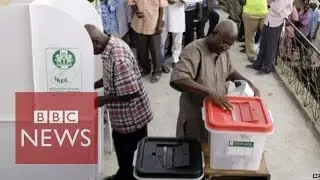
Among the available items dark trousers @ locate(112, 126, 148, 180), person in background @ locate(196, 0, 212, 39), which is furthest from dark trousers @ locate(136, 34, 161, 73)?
dark trousers @ locate(112, 126, 148, 180)

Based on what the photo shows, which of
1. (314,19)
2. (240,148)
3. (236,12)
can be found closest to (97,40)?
(240,148)

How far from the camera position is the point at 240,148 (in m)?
2.43

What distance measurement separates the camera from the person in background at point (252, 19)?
625 centimetres

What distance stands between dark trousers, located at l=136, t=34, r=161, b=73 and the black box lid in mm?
2873

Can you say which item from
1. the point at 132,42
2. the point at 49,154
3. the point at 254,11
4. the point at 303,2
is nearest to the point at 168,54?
the point at 132,42

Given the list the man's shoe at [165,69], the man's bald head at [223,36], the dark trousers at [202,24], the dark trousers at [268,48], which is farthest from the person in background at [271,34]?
the man's bald head at [223,36]

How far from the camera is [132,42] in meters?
6.39

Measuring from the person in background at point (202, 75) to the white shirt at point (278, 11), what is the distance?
2.99 meters

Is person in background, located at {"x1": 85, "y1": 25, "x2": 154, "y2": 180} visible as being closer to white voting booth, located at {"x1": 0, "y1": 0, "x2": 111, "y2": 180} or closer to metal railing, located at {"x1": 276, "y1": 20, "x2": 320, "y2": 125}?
white voting booth, located at {"x1": 0, "y1": 0, "x2": 111, "y2": 180}

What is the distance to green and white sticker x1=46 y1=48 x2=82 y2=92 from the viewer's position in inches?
113

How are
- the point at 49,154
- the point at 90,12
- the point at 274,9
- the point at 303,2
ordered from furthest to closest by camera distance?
the point at 303,2, the point at 274,9, the point at 90,12, the point at 49,154

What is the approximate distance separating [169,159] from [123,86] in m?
0.72

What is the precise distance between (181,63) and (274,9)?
11.3 feet

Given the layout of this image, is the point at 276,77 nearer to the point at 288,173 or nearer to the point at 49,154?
the point at 288,173
